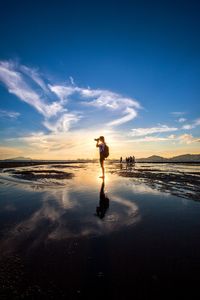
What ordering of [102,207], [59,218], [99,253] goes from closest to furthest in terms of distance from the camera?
[99,253] < [59,218] < [102,207]

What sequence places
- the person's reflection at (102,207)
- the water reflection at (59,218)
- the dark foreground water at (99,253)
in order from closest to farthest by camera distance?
1. the dark foreground water at (99,253)
2. the water reflection at (59,218)
3. the person's reflection at (102,207)

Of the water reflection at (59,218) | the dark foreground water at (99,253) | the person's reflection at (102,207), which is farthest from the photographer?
the person's reflection at (102,207)

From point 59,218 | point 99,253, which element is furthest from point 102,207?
point 99,253

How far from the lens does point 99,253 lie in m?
2.88

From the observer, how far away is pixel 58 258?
2709 millimetres

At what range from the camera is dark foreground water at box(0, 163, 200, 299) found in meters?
2.12

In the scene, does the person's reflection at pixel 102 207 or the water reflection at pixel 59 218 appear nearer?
the water reflection at pixel 59 218

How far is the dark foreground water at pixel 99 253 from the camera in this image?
2123 millimetres

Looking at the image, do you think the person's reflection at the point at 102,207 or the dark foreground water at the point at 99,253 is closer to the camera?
the dark foreground water at the point at 99,253

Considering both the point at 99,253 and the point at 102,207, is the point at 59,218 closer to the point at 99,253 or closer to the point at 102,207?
the point at 102,207

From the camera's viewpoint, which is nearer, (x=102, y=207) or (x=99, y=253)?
(x=99, y=253)

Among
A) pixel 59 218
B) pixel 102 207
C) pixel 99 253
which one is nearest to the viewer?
pixel 99 253

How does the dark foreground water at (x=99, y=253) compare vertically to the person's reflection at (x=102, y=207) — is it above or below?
below

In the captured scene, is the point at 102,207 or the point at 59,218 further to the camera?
the point at 102,207
